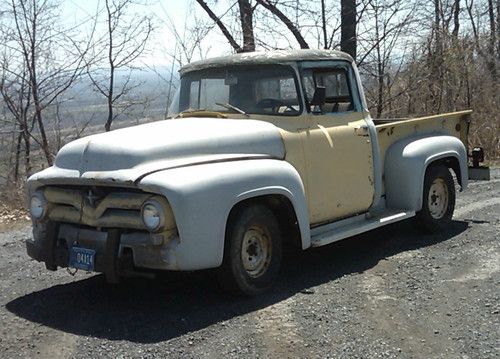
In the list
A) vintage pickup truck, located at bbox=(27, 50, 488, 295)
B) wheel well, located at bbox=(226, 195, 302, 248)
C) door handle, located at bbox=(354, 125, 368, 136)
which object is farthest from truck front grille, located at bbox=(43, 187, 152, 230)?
door handle, located at bbox=(354, 125, 368, 136)

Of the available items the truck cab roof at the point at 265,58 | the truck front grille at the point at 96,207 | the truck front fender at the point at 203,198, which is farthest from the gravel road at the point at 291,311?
the truck cab roof at the point at 265,58

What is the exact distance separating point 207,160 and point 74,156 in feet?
3.33

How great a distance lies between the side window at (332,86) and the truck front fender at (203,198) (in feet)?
4.44

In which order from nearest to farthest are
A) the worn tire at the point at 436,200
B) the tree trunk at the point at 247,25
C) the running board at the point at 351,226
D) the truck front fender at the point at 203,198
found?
the truck front fender at the point at 203,198
the running board at the point at 351,226
the worn tire at the point at 436,200
the tree trunk at the point at 247,25

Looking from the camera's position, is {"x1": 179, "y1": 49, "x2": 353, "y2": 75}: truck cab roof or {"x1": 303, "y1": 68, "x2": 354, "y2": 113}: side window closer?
{"x1": 179, "y1": 49, "x2": 353, "y2": 75}: truck cab roof

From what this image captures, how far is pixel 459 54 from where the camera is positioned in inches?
620

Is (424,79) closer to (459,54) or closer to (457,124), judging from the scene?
(459,54)

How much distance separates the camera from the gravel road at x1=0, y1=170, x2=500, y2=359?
4.58 metres

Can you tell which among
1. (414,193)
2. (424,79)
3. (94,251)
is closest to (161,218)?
(94,251)

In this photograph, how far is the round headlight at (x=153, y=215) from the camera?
191 inches

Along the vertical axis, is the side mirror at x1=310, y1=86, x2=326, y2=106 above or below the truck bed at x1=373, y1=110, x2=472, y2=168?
above

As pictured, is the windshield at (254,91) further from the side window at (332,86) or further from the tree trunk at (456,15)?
the tree trunk at (456,15)

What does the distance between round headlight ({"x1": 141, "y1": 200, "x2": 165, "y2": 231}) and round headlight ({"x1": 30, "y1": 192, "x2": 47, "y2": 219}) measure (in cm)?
110

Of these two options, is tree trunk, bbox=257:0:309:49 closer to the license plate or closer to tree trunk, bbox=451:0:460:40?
tree trunk, bbox=451:0:460:40
